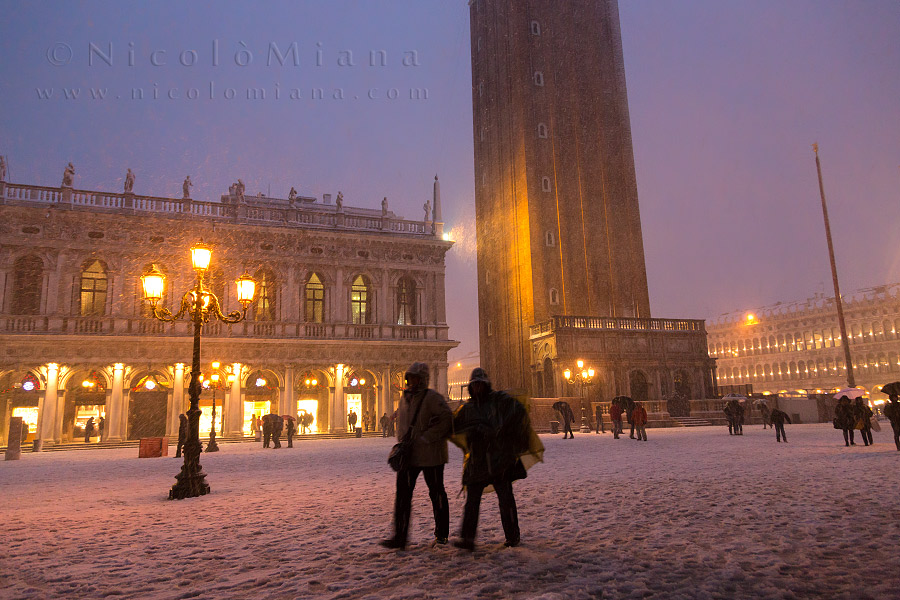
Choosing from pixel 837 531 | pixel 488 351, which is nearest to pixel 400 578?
pixel 837 531

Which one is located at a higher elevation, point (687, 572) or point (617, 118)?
point (617, 118)

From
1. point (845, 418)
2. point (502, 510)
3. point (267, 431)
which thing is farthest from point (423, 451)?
point (267, 431)

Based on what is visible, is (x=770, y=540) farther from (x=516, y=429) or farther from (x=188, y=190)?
(x=188, y=190)

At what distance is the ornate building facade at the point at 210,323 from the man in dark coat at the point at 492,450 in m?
24.7

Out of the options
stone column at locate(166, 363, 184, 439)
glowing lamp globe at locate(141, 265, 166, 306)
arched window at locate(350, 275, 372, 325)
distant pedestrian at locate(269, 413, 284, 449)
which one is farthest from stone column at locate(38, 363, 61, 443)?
glowing lamp globe at locate(141, 265, 166, 306)

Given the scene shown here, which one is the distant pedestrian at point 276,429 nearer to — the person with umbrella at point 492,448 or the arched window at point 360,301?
the arched window at point 360,301

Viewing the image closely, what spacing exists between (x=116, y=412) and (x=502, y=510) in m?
28.0

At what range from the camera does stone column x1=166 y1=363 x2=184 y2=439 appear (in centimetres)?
2838

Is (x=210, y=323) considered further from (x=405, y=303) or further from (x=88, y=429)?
(x=405, y=303)

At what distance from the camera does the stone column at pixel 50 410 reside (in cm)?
2670

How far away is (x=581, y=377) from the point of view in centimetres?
3241

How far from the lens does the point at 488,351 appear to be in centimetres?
4491

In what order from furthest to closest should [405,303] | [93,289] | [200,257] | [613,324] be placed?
1. [613,324]
2. [405,303]
3. [93,289]
4. [200,257]

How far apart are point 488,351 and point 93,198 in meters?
27.8
